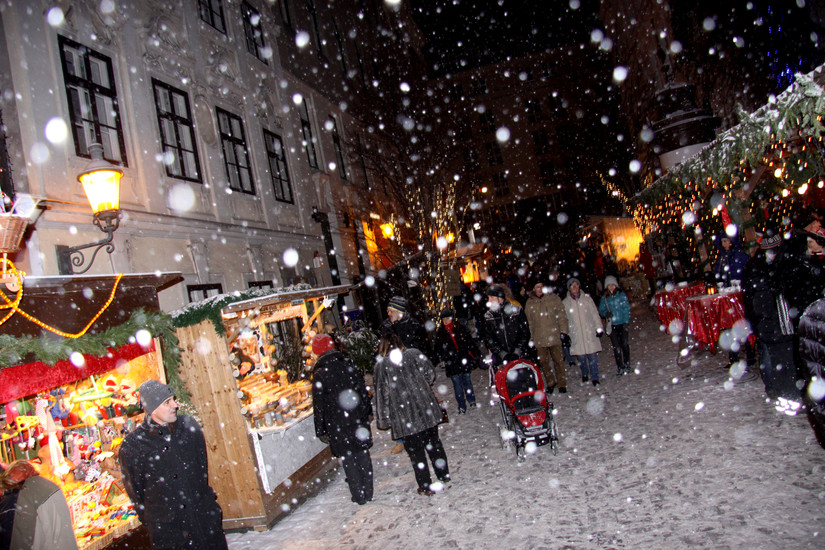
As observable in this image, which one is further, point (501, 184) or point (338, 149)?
point (501, 184)

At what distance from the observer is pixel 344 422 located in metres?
5.67

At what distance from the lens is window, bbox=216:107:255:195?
1249 centimetres

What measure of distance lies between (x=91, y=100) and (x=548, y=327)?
29.5ft

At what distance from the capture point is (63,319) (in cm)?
437

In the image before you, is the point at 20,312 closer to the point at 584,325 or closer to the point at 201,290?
the point at 201,290

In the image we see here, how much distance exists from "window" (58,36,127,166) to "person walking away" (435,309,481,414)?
644 cm

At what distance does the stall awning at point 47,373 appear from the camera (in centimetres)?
378

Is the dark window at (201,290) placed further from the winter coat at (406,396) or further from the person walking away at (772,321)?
the person walking away at (772,321)

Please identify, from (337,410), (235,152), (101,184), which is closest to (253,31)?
(235,152)

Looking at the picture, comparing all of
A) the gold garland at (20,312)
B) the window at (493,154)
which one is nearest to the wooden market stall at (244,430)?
the gold garland at (20,312)

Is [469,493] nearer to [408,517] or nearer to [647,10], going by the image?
[408,517]

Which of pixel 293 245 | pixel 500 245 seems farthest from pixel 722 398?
pixel 500 245

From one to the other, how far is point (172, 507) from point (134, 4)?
10.7 meters

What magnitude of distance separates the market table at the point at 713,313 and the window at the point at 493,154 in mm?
44979
